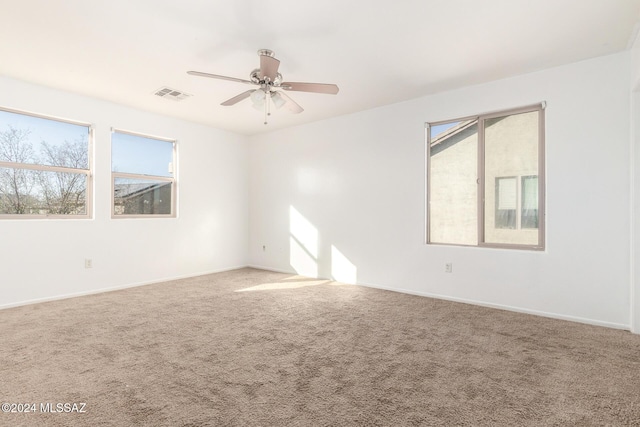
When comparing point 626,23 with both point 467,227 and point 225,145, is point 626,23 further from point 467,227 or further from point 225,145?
point 225,145

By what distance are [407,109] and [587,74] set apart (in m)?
1.93

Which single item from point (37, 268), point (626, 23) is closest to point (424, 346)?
point (626, 23)

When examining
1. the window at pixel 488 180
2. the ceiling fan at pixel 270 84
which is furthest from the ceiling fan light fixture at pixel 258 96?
the window at pixel 488 180

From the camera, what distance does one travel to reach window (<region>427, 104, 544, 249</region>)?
143 inches

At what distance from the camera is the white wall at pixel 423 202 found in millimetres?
3145

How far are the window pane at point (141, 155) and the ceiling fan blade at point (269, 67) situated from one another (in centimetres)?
307

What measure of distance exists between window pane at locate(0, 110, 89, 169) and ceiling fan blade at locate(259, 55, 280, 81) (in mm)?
3118

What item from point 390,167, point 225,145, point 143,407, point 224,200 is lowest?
point 143,407

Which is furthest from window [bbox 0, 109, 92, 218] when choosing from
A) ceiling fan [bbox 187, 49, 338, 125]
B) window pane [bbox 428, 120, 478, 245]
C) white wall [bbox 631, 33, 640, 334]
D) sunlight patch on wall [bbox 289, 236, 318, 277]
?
white wall [bbox 631, 33, 640, 334]

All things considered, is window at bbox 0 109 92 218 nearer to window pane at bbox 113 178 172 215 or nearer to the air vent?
window pane at bbox 113 178 172 215

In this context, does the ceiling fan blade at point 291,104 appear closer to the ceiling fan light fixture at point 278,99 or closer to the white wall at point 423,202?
the ceiling fan light fixture at point 278,99

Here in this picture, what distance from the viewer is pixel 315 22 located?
261cm

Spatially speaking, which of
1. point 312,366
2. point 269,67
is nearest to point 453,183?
point 269,67

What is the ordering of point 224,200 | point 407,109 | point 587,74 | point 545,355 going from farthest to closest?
1. point 224,200
2. point 407,109
3. point 587,74
4. point 545,355
